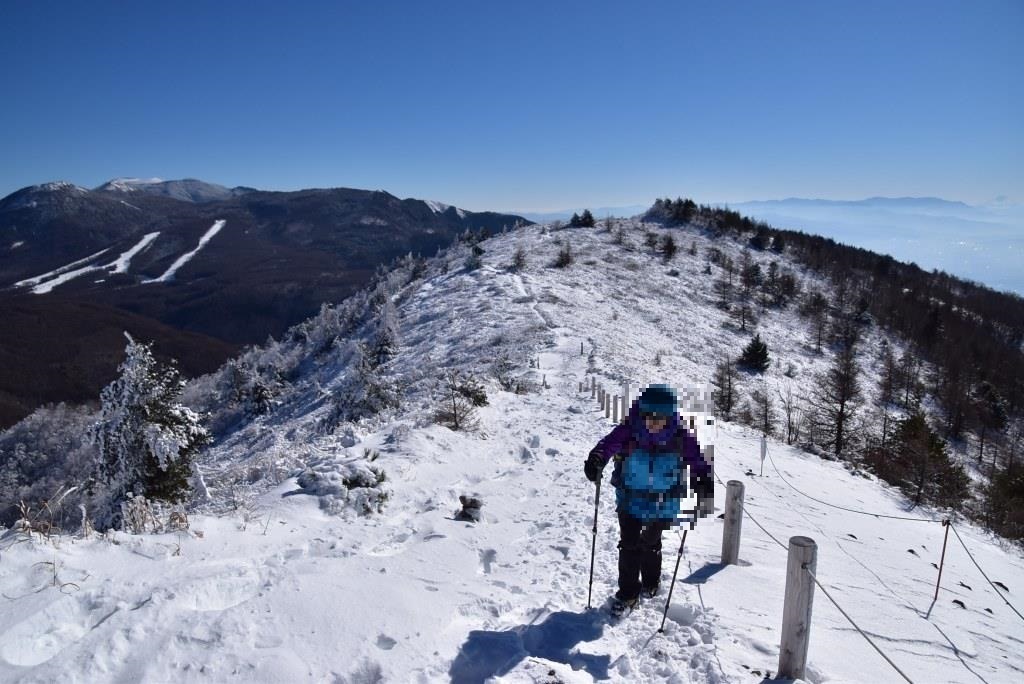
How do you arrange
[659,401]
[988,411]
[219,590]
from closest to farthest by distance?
[219,590]
[659,401]
[988,411]

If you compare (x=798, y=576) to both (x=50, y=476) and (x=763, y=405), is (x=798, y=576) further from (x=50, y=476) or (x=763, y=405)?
(x=50, y=476)

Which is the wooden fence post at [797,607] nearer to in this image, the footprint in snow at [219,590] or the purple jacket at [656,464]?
the purple jacket at [656,464]

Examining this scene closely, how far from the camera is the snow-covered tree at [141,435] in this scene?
453 inches

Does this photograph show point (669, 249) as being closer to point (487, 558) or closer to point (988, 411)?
→ point (988, 411)

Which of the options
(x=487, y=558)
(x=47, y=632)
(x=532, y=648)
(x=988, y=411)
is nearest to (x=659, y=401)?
(x=532, y=648)

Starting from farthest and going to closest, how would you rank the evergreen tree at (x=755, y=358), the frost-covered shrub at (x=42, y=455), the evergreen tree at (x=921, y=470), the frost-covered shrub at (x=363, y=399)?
the frost-covered shrub at (x=42, y=455) < the evergreen tree at (x=755, y=358) < the frost-covered shrub at (x=363, y=399) < the evergreen tree at (x=921, y=470)

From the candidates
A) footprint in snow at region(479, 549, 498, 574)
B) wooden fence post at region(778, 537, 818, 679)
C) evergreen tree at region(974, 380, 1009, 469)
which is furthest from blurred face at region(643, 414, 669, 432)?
evergreen tree at region(974, 380, 1009, 469)

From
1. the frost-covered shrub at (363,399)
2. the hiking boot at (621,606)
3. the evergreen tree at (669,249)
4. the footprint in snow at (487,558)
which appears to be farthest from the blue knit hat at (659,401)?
the evergreen tree at (669,249)

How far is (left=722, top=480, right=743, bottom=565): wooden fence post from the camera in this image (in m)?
5.77

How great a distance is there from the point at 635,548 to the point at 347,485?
3.82 m

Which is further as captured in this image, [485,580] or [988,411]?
[988,411]

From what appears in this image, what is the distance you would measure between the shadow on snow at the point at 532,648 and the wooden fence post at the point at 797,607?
1.25 m

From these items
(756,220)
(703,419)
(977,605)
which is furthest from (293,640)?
(756,220)

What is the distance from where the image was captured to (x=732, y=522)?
5.86 meters
